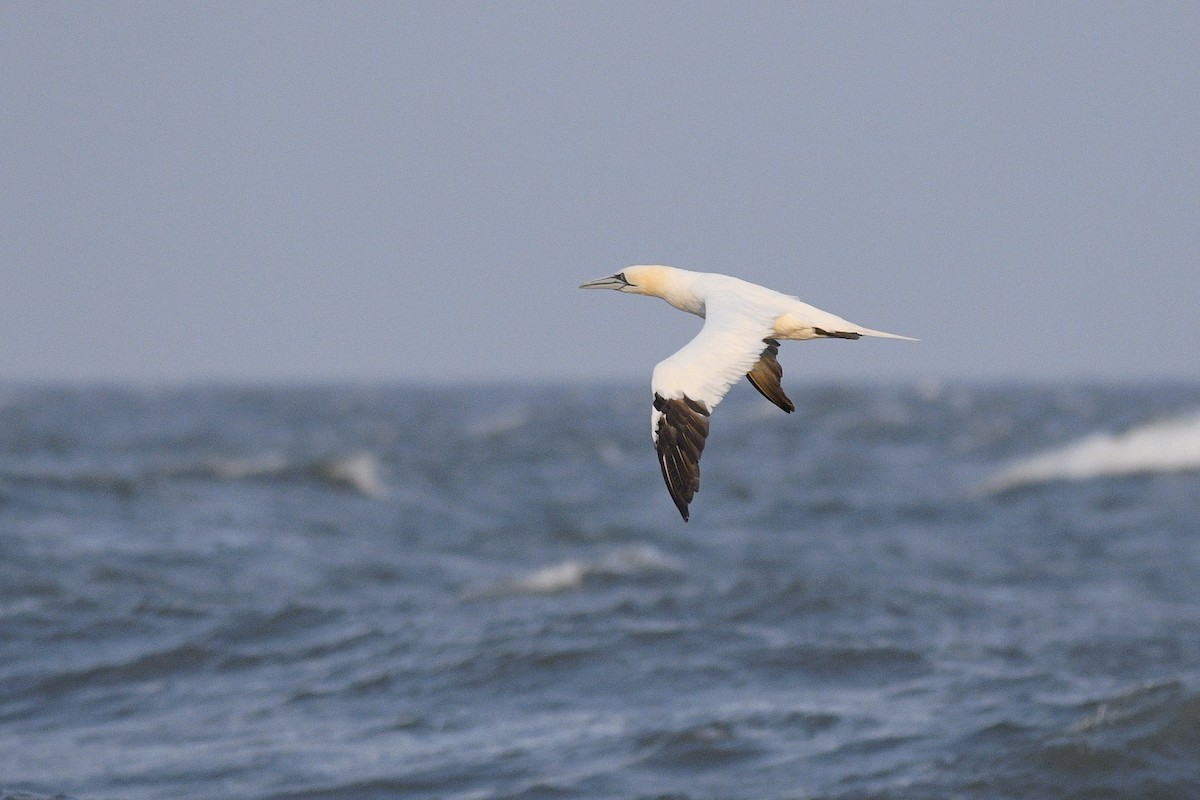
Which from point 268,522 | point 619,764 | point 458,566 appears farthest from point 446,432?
point 619,764

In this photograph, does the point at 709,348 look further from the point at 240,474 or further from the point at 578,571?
the point at 240,474

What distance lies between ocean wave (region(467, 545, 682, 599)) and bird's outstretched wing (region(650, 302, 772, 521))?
31.5 feet

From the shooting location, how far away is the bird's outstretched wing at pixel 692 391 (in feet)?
23.9

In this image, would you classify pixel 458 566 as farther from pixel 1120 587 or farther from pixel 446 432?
pixel 446 432

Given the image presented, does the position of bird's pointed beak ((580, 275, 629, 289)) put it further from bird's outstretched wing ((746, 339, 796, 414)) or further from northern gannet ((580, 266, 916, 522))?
bird's outstretched wing ((746, 339, 796, 414))

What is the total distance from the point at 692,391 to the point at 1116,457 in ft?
90.8

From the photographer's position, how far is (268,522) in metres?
23.1

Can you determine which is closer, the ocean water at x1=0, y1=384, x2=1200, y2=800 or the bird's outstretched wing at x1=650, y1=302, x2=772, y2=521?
the bird's outstretched wing at x1=650, y1=302, x2=772, y2=521

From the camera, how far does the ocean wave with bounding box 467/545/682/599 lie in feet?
56.7

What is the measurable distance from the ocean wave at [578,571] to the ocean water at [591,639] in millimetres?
63

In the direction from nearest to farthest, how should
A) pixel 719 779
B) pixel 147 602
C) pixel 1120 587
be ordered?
pixel 719 779 < pixel 147 602 < pixel 1120 587

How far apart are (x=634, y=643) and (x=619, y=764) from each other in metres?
3.31

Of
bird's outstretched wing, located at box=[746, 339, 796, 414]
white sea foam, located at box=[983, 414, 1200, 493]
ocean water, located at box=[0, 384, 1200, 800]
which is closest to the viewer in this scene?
bird's outstretched wing, located at box=[746, 339, 796, 414]

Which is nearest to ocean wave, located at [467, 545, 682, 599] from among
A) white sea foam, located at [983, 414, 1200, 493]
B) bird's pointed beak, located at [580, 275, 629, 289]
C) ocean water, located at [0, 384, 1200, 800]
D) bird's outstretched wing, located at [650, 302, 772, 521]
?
ocean water, located at [0, 384, 1200, 800]
